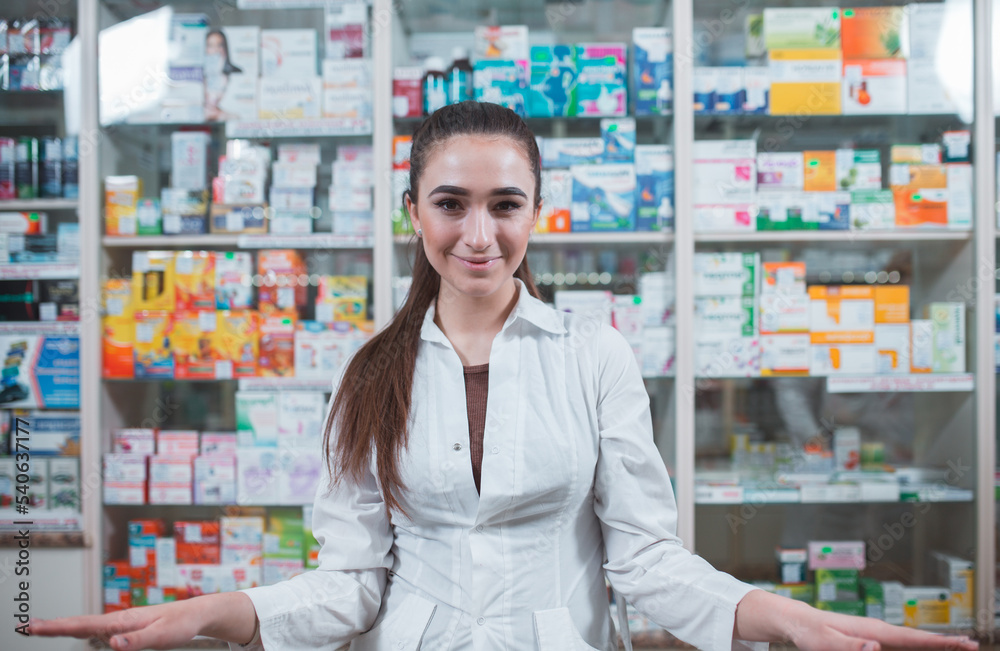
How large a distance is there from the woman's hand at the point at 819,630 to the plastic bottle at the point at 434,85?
6.93 feet

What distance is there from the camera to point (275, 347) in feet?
8.13

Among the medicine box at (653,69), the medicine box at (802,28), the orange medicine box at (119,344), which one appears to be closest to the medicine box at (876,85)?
the medicine box at (802,28)

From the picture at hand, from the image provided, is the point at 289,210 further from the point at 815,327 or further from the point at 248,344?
the point at 815,327

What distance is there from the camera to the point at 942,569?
248cm

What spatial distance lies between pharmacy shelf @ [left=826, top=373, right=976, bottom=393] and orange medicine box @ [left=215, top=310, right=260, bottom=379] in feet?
7.75

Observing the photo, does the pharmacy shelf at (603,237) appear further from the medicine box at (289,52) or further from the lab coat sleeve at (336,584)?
the lab coat sleeve at (336,584)

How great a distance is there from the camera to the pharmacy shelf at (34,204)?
2510 millimetres

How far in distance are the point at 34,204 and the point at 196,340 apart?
0.90 m

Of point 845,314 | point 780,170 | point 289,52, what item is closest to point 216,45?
point 289,52

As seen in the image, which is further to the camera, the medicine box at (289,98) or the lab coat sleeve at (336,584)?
the medicine box at (289,98)

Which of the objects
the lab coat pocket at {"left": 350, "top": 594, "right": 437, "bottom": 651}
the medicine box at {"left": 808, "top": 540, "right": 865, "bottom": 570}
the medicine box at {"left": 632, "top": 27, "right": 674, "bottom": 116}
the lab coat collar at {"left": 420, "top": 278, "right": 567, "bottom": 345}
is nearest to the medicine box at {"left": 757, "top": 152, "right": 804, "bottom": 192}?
the medicine box at {"left": 632, "top": 27, "right": 674, "bottom": 116}

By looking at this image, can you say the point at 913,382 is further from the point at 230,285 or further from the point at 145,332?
the point at 145,332

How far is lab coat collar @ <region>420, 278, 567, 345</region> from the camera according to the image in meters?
1.29

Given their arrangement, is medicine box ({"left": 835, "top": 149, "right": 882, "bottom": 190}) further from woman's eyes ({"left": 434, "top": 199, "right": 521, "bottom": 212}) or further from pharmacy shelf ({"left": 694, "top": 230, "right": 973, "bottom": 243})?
woman's eyes ({"left": 434, "top": 199, "right": 521, "bottom": 212})
